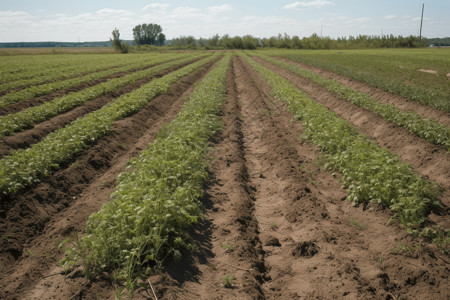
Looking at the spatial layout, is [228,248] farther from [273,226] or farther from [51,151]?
[51,151]

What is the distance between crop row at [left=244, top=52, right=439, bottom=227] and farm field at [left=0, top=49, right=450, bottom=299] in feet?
0.12

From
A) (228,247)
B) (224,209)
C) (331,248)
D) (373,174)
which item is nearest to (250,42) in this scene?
(373,174)

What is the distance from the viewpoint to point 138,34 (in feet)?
479

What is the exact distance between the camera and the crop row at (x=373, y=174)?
5.64m

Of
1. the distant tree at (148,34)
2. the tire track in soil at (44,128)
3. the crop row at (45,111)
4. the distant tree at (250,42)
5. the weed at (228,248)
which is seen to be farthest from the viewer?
the distant tree at (148,34)

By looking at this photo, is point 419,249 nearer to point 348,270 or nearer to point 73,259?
point 348,270

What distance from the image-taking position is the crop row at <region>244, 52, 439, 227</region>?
564cm

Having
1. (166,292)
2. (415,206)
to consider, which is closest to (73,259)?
(166,292)

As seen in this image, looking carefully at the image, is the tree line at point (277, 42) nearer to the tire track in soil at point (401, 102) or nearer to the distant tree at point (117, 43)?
the distant tree at point (117, 43)

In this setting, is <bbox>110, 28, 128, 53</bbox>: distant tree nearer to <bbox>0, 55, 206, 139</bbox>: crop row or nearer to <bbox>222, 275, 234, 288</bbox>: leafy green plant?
<bbox>0, 55, 206, 139</bbox>: crop row

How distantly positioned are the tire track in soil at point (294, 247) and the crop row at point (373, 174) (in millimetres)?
289

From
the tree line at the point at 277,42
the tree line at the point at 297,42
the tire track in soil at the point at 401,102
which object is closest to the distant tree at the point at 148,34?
the tree line at the point at 277,42

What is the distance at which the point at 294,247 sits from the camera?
509 cm

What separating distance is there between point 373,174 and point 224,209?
128 inches
